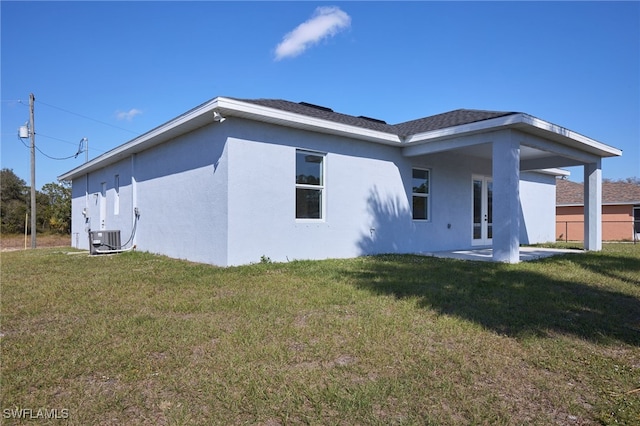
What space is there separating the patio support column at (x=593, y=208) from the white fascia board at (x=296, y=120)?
711 centimetres

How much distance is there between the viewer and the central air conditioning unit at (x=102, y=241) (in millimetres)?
11805

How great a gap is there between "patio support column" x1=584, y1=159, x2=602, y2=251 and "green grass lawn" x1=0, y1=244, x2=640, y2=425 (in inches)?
285

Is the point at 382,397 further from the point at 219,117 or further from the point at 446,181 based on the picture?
the point at 446,181

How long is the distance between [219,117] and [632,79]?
11832 mm

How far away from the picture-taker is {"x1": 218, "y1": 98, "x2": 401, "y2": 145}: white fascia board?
7543mm

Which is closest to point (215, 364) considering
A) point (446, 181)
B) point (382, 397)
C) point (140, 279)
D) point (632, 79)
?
point (382, 397)

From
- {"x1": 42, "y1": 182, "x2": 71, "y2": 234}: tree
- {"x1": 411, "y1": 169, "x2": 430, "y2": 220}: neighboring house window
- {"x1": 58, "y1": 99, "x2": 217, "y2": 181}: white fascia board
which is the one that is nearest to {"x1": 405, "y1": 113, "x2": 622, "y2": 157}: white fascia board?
{"x1": 411, "y1": 169, "x2": 430, "y2": 220}: neighboring house window

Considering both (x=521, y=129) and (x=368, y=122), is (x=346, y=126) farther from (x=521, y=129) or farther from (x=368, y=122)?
(x=521, y=129)

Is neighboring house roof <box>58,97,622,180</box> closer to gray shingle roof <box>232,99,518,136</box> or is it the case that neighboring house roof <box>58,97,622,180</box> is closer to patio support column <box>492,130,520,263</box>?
gray shingle roof <box>232,99,518,136</box>

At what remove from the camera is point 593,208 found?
12391 mm

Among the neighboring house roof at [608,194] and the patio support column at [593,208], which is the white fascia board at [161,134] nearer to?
the patio support column at [593,208]

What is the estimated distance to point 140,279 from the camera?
690 cm

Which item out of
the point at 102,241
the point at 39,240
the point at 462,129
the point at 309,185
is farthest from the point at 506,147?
the point at 39,240

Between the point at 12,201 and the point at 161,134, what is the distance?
2779cm
